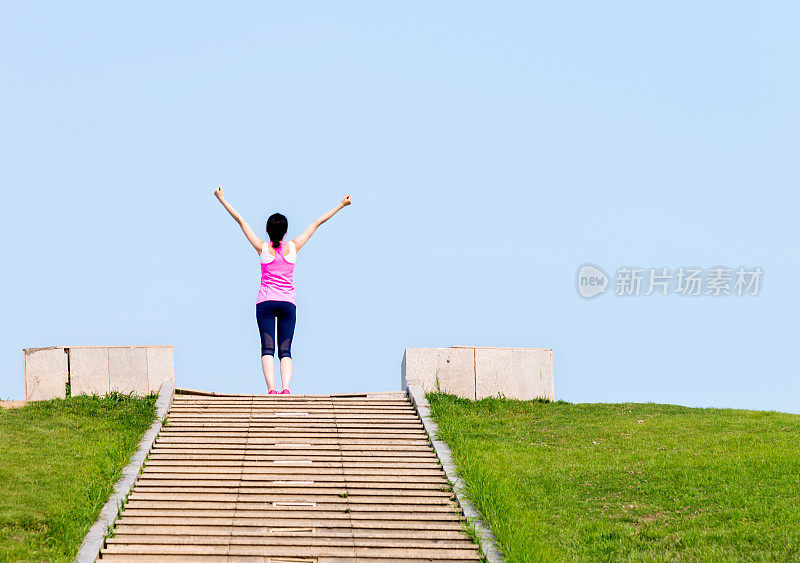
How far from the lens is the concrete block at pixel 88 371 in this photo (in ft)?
48.8

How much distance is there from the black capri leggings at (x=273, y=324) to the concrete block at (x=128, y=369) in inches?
78.3

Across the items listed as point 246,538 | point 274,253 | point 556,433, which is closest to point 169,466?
point 246,538

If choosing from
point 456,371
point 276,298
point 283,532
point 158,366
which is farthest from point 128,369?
point 283,532

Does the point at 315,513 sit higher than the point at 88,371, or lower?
lower

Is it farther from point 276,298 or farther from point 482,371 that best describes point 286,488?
point 482,371

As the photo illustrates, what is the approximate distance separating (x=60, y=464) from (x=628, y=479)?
6.32 m

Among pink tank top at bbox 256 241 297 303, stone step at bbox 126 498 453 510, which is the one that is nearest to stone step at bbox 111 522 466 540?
stone step at bbox 126 498 453 510

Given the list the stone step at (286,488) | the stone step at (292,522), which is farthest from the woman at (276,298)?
the stone step at (292,522)

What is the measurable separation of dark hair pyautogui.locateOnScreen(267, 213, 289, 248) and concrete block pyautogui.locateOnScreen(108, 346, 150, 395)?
8.69 ft

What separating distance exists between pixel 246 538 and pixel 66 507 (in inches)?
73.1

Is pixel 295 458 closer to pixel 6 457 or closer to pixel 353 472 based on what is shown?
pixel 353 472

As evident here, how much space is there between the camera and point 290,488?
1091 cm

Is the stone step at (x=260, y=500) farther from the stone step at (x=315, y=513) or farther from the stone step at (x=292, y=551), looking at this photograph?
Result: the stone step at (x=292, y=551)

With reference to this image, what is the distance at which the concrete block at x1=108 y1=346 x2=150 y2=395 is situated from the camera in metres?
14.8
